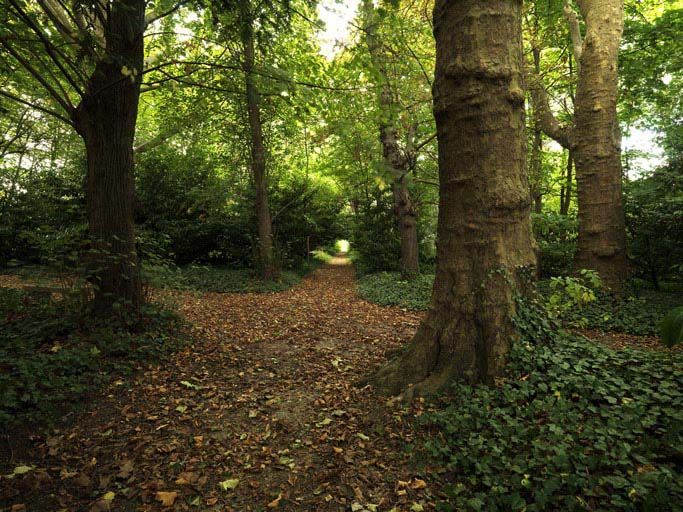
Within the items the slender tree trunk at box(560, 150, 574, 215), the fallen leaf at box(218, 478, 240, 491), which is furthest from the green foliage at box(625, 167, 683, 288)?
the fallen leaf at box(218, 478, 240, 491)

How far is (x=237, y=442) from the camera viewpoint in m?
3.13

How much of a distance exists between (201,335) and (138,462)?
2.91 meters

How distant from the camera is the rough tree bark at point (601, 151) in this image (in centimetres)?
690

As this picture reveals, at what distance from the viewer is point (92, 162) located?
4.98 metres

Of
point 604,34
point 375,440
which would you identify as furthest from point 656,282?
point 375,440

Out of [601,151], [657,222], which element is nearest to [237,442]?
[601,151]

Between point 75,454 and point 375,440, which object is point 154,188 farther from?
point 375,440

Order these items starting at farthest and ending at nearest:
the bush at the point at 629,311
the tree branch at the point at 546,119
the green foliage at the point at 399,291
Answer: the tree branch at the point at 546,119, the green foliage at the point at 399,291, the bush at the point at 629,311

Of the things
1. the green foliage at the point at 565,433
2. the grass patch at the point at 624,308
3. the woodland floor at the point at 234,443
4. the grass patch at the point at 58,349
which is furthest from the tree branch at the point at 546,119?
the grass patch at the point at 58,349

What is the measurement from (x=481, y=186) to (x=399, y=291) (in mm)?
6387

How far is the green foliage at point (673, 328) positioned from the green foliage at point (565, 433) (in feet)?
2.55

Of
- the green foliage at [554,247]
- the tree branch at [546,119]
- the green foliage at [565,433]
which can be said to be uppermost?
the tree branch at [546,119]

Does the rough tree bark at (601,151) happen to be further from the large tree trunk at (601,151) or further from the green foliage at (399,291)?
the green foliage at (399,291)

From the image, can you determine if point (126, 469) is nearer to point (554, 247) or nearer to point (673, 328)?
point (673, 328)
